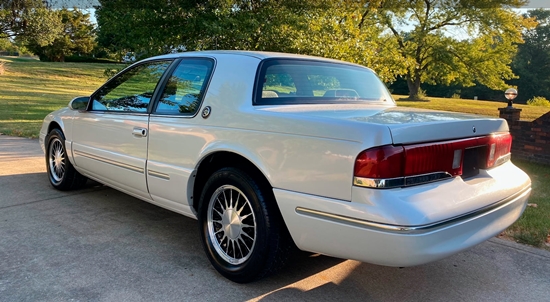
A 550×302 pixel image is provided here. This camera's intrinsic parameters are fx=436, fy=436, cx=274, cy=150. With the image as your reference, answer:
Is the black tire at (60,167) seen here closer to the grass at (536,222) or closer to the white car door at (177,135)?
the white car door at (177,135)

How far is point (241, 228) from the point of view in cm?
306

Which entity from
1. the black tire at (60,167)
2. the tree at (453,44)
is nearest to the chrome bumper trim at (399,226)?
the black tire at (60,167)

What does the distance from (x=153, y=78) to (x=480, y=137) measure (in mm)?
2774

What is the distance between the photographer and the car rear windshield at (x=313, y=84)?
3.27 metres

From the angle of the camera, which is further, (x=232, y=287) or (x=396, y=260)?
(x=232, y=287)

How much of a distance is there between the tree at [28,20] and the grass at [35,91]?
275cm

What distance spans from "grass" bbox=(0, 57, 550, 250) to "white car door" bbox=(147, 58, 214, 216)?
10.1 feet

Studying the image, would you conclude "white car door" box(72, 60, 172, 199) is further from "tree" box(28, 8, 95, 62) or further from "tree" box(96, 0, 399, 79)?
"tree" box(28, 8, 95, 62)

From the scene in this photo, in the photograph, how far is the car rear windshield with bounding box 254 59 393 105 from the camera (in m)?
3.27

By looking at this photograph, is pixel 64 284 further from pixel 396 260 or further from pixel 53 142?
pixel 53 142

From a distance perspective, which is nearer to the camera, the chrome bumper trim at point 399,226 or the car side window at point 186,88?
the chrome bumper trim at point 399,226

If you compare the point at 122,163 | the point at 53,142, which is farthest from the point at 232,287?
the point at 53,142

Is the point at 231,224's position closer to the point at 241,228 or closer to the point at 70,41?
the point at 241,228

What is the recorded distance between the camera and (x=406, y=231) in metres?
2.27
